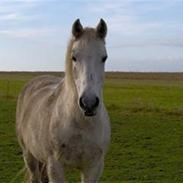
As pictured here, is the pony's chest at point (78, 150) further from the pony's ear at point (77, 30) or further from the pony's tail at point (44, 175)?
the pony's tail at point (44, 175)

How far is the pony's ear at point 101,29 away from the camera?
4.73 meters

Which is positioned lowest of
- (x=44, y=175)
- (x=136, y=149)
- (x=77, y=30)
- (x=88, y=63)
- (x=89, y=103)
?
(x=136, y=149)

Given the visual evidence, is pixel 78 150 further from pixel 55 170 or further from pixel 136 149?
pixel 136 149

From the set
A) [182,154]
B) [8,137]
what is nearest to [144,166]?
[182,154]

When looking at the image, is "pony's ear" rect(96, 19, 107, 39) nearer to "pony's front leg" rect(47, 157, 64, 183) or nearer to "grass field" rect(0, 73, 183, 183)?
"pony's front leg" rect(47, 157, 64, 183)

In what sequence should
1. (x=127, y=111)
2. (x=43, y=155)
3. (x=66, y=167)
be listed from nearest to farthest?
(x=66, y=167), (x=43, y=155), (x=127, y=111)

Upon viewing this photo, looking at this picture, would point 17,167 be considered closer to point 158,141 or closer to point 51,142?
point 158,141

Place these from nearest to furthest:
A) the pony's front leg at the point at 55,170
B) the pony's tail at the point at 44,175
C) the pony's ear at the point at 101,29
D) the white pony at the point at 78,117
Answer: the white pony at the point at 78,117, the pony's ear at the point at 101,29, the pony's front leg at the point at 55,170, the pony's tail at the point at 44,175

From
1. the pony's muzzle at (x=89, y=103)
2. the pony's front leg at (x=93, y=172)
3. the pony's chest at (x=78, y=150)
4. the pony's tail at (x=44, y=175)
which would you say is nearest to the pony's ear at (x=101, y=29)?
the pony's muzzle at (x=89, y=103)

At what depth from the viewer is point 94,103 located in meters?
4.18

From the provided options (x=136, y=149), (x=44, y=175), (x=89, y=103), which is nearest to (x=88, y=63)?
(x=89, y=103)

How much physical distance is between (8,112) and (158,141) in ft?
31.6

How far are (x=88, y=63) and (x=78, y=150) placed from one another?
98cm

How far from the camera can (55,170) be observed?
199 inches
